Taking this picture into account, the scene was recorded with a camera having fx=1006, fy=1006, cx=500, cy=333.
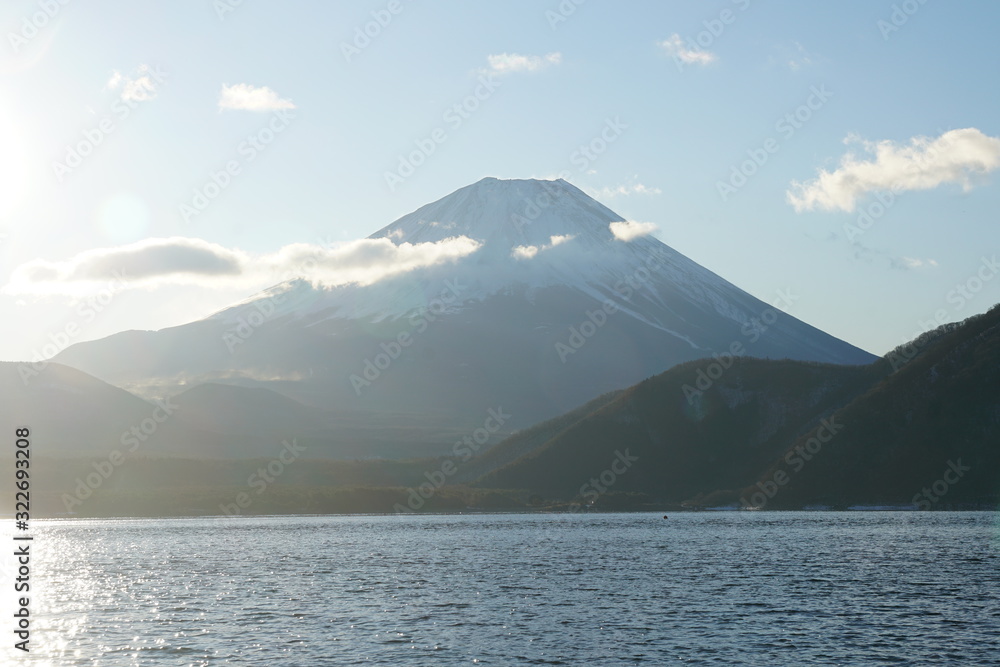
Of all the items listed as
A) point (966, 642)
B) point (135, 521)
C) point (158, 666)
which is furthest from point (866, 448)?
point (158, 666)

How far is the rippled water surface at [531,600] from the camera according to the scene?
159ft

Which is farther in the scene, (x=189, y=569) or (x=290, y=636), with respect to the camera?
(x=189, y=569)

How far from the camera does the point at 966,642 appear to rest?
4866cm

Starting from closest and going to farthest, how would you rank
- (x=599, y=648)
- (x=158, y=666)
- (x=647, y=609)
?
(x=158, y=666) < (x=599, y=648) < (x=647, y=609)

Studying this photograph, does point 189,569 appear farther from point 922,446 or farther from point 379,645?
point 922,446

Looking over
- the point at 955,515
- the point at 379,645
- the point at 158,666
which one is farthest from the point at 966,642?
the point at 955,515

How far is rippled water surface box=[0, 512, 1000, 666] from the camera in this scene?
48.6m

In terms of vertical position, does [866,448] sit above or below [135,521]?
above

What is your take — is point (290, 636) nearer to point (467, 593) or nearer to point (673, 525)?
point (467, 593)

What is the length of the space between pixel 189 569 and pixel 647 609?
4826cm

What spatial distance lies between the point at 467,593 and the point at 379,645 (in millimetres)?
21077

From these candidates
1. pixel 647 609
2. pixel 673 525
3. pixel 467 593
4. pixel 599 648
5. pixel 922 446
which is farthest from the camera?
pixel 922 446

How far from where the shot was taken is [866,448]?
198750 mm

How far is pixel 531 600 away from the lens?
2630 inches
